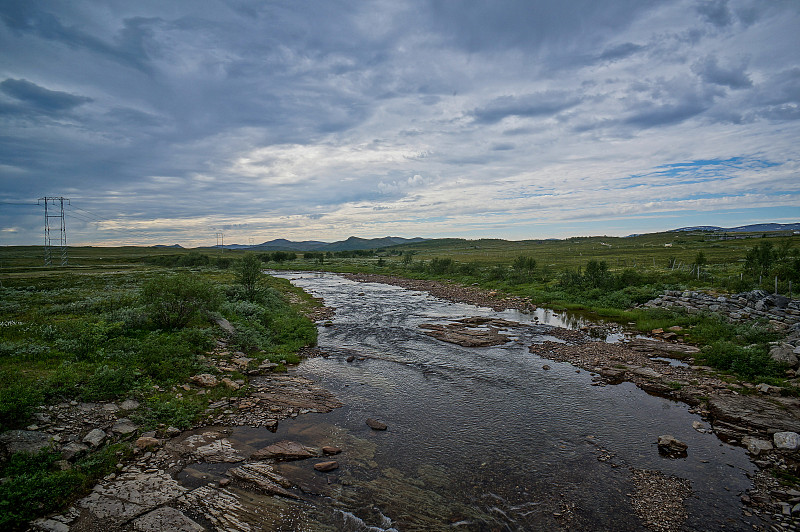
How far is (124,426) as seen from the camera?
38.2 ft

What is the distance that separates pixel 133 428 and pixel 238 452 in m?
3.55

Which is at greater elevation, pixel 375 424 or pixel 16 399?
pixel 16 399

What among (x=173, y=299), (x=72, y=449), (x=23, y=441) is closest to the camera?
(x=23, y=441)

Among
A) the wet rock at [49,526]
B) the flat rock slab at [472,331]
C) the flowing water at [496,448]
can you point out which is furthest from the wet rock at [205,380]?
the flat rock slab at [472,331]

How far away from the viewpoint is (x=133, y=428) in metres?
11.7

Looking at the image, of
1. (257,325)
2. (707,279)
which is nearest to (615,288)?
(707,279)

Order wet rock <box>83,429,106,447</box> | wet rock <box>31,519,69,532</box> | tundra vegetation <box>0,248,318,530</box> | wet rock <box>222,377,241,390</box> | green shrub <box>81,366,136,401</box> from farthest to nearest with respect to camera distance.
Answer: wet rock <box>222,377,241,390</box>
green shrub <box>81,366,136,401</box>
wet rock <box>83,429,106,447</box>
tundra vegetation <box>0,248,318,530</box>
wet rock <box>31,519,69,532</box>

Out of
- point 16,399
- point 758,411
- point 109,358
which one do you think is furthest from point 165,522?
point 758,411

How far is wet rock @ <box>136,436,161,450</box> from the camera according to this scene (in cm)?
1102

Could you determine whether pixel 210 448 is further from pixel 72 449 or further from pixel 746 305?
pixel 746 305

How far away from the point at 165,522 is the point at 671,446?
14850 millimetres

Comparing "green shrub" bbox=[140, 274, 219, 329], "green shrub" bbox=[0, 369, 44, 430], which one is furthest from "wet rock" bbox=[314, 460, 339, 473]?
"green shrub" bbox=[140, 274, 219, 329]

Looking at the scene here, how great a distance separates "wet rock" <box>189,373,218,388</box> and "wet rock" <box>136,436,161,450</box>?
402 cm

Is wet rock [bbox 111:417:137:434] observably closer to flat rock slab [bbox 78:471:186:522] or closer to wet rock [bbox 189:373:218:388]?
flat rock slab [bbox 78:471:186:522]
